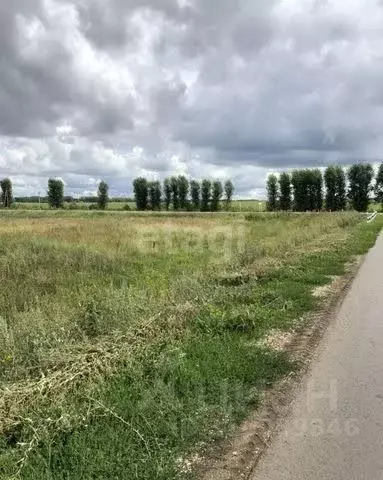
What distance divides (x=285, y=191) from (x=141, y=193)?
34.4 m

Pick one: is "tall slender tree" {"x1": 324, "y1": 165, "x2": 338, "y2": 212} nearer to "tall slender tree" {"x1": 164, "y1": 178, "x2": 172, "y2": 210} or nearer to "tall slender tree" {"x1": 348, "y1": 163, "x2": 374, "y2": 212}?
"tall slender tree" {"x1": 348, "y1": 163, "x2": 374, "y2": 212}

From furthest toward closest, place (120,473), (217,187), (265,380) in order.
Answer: (217,187) → (265,380) → (120,473)

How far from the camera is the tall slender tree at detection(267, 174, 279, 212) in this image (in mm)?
106188

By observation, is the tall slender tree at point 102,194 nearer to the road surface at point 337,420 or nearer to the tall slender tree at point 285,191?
the tall slender tree at point 285,191

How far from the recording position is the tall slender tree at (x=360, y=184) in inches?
3937

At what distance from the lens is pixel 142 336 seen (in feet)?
22.5

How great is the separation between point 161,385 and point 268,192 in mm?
104266

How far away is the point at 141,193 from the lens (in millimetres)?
120938

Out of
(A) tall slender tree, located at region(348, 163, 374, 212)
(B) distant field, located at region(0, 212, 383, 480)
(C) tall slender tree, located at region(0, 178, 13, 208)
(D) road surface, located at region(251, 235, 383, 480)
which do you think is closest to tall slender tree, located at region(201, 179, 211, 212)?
(A) tall slender tree, located at region(348, 163, 374, 212)

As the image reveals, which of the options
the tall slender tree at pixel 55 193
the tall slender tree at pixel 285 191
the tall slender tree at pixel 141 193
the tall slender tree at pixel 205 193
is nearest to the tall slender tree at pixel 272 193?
the tall slender tree at pixel 285 191

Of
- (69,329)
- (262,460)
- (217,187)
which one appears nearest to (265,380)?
(262,460)

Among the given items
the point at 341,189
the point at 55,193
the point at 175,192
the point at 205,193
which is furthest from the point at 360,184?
the point at 55,193

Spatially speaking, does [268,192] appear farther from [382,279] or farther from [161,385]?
[161,385]

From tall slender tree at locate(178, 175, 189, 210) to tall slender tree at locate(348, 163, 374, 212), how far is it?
36182 mm
